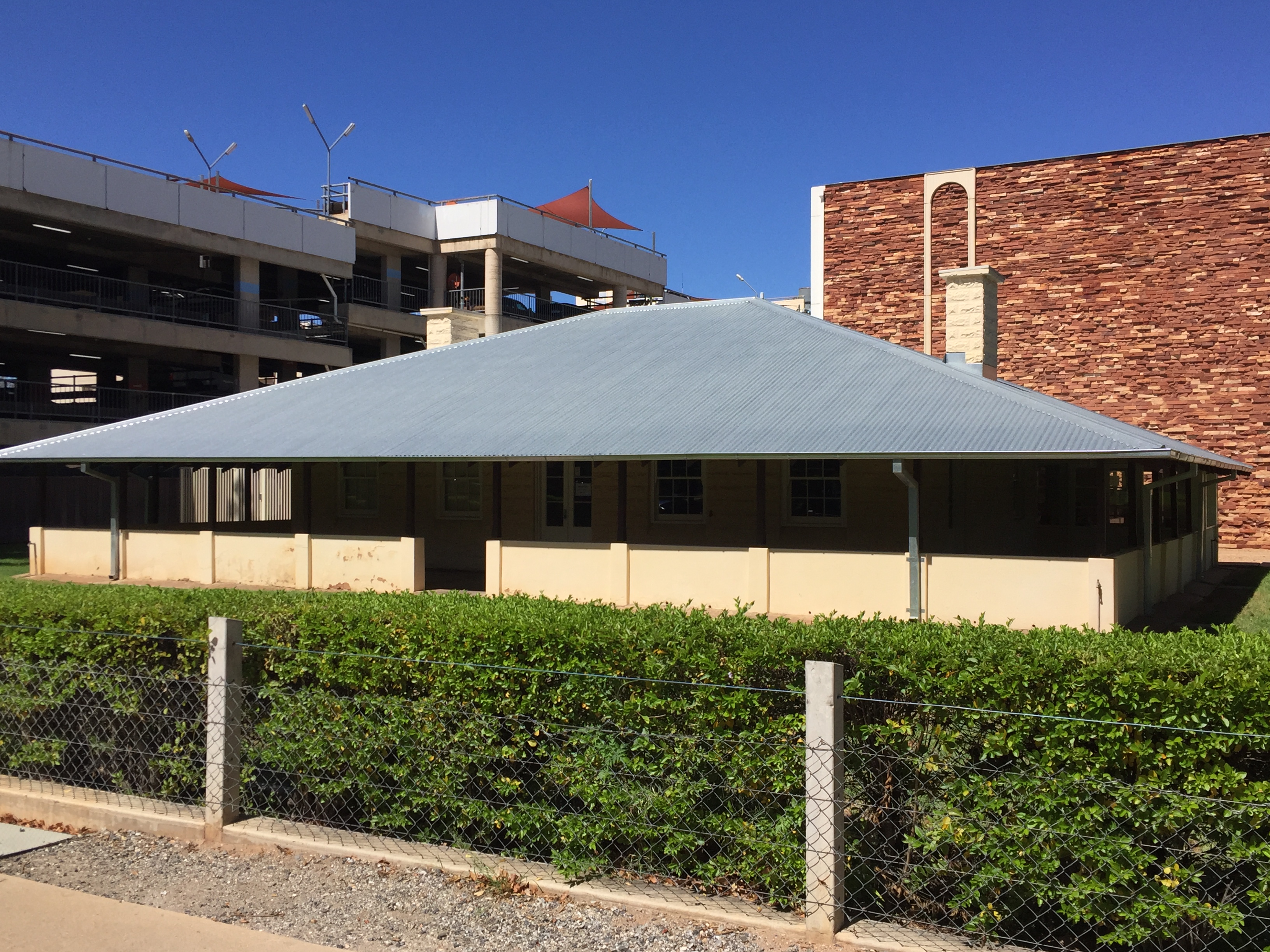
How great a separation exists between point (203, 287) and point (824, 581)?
125 ft

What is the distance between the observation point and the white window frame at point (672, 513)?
18.7 metres

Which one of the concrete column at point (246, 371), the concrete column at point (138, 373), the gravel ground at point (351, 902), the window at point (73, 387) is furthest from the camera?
the concrete column at point (246, 371)

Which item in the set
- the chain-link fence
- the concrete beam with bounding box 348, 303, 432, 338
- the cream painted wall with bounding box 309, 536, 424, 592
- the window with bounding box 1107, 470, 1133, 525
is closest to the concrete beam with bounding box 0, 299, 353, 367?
the concrete beam with bounding box 348, 303, 432, 338

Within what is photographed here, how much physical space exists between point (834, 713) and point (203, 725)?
388cm

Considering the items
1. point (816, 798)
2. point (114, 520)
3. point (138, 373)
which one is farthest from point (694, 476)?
point (138, 373)

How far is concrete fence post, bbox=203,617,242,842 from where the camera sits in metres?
6.19

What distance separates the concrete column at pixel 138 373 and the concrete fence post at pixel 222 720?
37457 mm

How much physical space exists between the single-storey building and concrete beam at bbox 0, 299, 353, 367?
44.2 ft

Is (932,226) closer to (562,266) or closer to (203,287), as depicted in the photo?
(562,266)

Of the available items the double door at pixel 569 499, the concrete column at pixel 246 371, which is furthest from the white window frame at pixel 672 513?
the concrete column at pixel 246 371

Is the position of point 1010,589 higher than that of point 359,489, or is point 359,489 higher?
point 359,489

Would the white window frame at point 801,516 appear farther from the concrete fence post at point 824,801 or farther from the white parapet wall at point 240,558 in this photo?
the concrete fence post at point 824,801

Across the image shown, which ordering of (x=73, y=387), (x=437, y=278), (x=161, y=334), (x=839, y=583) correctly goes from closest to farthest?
(x=839, y=583), (x=161, y=334), (x=73, y=387), (x=437, y=278)

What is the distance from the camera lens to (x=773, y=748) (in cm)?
527
